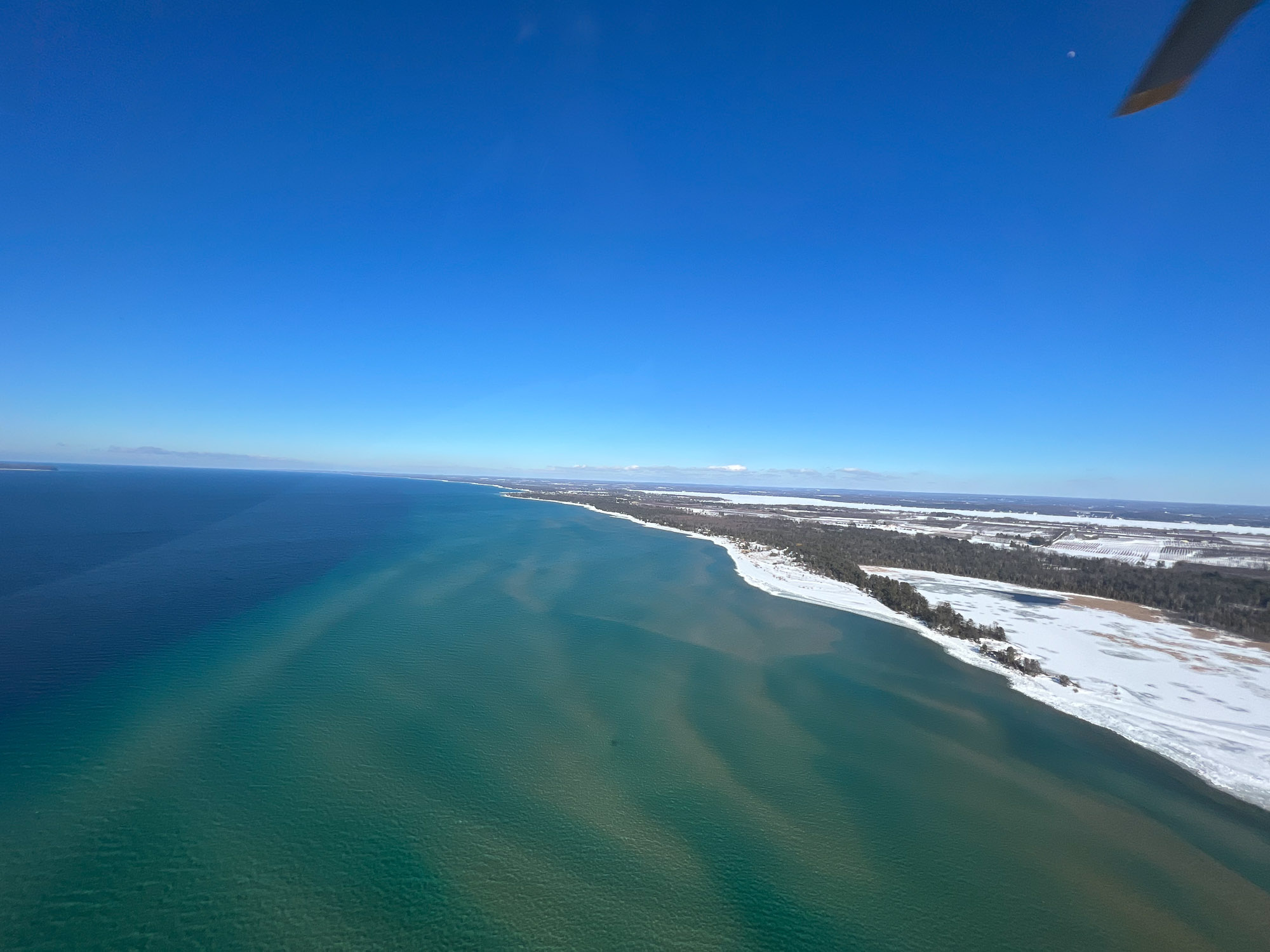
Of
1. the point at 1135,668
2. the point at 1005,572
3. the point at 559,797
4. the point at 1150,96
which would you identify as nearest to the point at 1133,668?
the point at 1135,668

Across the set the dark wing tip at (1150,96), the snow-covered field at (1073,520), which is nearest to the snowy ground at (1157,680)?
the dark wing tip at (1150,96)

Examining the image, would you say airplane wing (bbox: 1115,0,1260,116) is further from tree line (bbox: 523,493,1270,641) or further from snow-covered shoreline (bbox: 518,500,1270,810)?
tree line (bbox: 523,493,1270,641)

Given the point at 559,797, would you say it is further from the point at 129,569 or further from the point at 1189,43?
the point at 129,569

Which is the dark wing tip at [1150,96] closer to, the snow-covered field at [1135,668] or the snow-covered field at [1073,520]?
the snow-covered field at [1135,668]

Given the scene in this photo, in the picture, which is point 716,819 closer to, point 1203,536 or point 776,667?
point 776,667

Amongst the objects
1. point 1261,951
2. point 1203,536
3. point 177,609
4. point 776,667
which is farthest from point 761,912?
point 1203,536

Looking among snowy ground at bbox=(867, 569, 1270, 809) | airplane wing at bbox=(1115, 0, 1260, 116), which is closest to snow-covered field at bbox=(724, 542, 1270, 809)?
snowy ground at bbox=(867, 569, 1270, 809)
